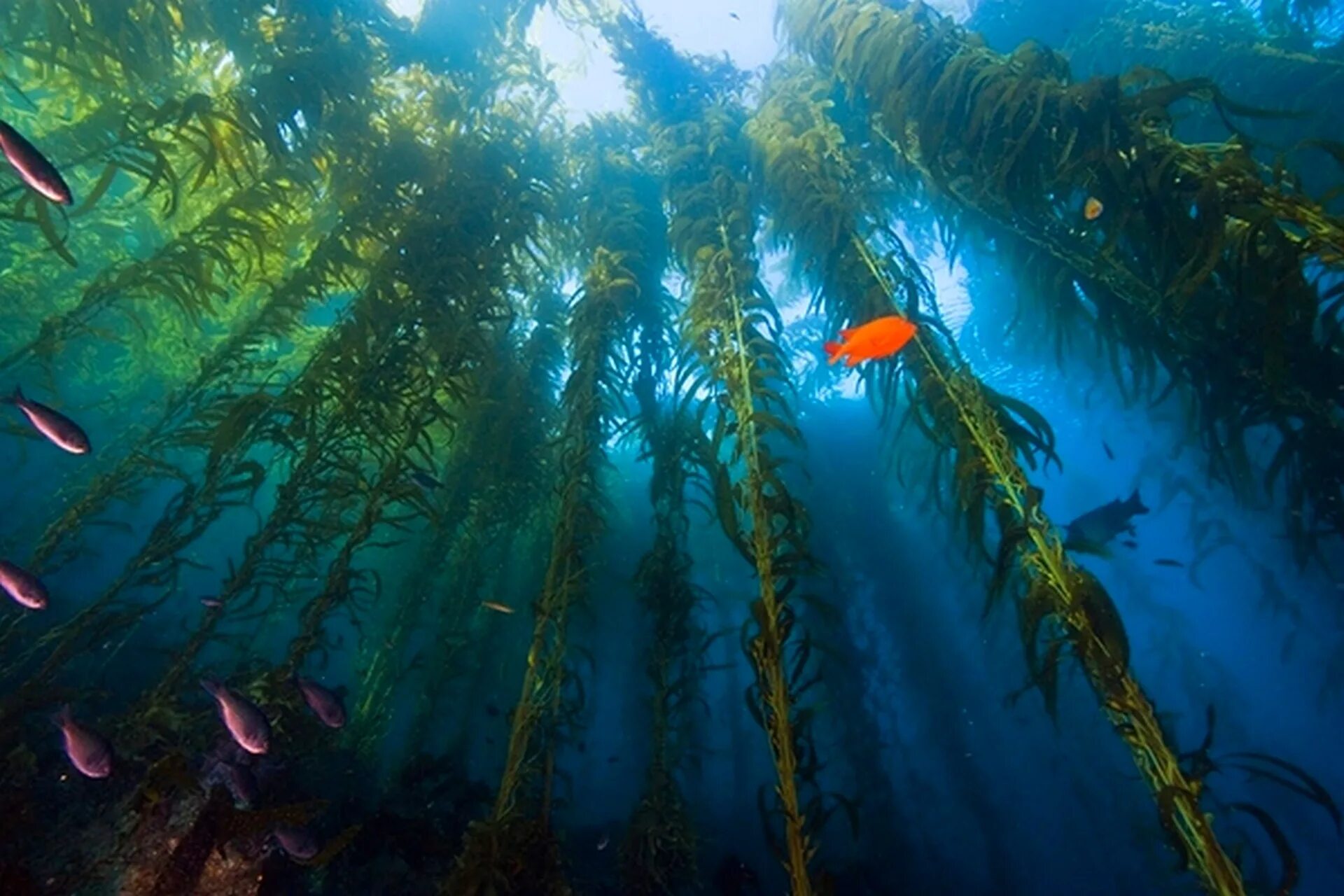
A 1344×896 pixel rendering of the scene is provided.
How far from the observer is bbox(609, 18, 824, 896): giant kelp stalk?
8.67 feet

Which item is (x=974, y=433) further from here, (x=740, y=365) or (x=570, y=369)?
(x=570, y=369)

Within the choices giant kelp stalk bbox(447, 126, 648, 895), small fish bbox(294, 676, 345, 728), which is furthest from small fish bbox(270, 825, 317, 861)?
giant kelp stalk bbox(447, 126, 648, 895)

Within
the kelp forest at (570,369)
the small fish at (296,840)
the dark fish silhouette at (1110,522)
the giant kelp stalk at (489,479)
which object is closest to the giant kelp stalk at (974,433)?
the kelp forest at (570,369)

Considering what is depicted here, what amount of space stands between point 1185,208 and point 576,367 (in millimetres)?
5170

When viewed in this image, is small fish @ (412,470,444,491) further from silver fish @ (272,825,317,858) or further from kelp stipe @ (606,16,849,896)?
silver fish @ (272,825,317,858)

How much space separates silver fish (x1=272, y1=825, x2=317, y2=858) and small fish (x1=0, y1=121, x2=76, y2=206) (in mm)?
3785

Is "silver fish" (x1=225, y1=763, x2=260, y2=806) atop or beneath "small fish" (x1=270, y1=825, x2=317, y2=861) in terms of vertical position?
atop

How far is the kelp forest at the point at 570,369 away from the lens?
3.44 metres

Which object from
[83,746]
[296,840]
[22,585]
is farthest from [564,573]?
[22,585]

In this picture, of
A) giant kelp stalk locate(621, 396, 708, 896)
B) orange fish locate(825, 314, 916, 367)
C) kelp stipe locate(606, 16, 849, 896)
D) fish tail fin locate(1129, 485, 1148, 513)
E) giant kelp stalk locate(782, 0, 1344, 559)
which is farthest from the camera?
fish tail fin locate(1129, 485, 1148, 513)

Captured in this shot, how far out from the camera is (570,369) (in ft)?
23.2

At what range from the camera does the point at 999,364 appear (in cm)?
1855

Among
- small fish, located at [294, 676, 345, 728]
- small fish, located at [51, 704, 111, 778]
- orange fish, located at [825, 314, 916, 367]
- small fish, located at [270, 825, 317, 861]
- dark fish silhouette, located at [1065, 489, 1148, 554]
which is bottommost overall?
small fish, located at [270, 825, 317, 861]

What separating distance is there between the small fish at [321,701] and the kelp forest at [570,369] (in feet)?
0.13
